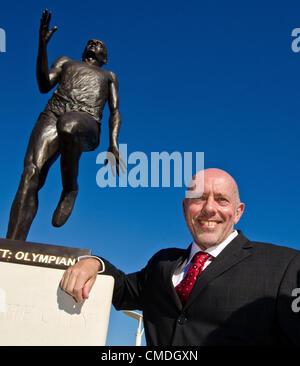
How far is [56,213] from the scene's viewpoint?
3.98 meters

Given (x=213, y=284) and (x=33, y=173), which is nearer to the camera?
(x=213, y=284)

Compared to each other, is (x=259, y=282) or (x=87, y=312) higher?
(x=259, y=282)

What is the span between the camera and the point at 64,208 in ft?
13.1

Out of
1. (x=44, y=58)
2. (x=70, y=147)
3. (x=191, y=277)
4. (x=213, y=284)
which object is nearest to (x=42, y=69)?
(x=44, y=58)

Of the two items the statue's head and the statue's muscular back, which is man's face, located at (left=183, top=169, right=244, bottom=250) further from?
the statue's head

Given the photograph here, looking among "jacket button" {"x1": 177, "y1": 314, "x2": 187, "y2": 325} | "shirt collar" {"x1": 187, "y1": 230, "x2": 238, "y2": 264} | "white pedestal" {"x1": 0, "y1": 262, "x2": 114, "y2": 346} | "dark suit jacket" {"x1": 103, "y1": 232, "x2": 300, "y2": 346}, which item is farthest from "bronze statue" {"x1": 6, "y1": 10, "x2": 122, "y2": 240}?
"jacket button" {"x1": 177, "y1": 314, "x2": 187, "y2": 325}

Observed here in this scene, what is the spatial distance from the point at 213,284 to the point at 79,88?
9.62 feet

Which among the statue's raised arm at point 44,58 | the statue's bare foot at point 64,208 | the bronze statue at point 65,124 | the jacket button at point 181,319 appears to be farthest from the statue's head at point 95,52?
the jacket button at point 181,319

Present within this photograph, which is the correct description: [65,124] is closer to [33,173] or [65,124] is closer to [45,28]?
[33,173]

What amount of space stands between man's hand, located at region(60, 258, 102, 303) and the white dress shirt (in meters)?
0.64
